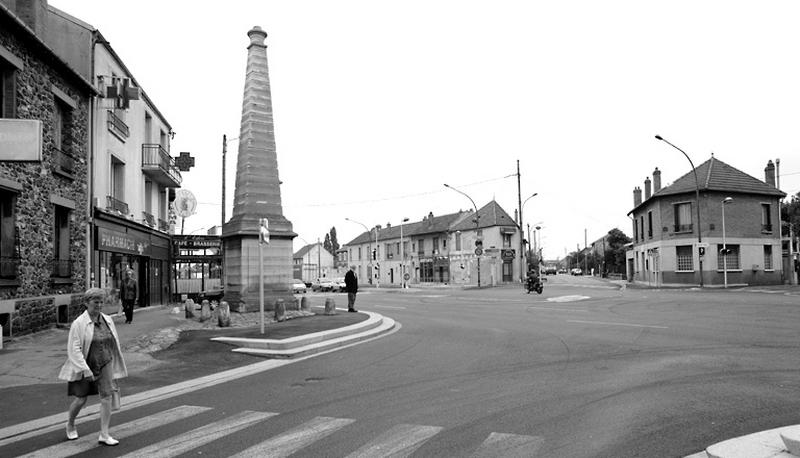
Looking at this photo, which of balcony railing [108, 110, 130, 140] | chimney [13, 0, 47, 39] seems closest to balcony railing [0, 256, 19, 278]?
chimney [13, 0, 47, 39]

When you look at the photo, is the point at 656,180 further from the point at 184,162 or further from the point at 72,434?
the point at 72,434

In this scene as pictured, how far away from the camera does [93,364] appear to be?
→ 21.0 feet

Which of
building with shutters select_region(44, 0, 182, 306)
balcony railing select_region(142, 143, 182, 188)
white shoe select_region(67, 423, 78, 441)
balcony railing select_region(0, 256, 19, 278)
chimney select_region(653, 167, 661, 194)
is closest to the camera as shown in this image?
white shoe select_region(67, 423, 78, 441)

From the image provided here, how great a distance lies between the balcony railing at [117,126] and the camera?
20.4 meters

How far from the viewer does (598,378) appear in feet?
29.4

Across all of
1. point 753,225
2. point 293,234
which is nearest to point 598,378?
point 293,234

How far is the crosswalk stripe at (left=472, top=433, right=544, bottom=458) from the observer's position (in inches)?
217

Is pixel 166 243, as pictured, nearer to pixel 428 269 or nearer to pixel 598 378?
pixel 598 378

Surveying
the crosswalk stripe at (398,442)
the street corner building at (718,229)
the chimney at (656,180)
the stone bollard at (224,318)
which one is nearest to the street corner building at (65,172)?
the stone bollard at (224,318)

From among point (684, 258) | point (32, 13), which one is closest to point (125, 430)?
point (32, 13)

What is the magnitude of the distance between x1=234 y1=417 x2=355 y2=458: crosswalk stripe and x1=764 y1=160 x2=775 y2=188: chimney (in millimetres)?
48671

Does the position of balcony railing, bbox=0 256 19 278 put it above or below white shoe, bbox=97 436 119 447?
above

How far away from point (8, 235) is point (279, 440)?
438 inches

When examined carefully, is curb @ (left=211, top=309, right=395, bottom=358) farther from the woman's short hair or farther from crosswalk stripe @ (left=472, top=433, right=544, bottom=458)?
crosswalk stripe @ (left=472, top=433, right=544, bottom=458)
